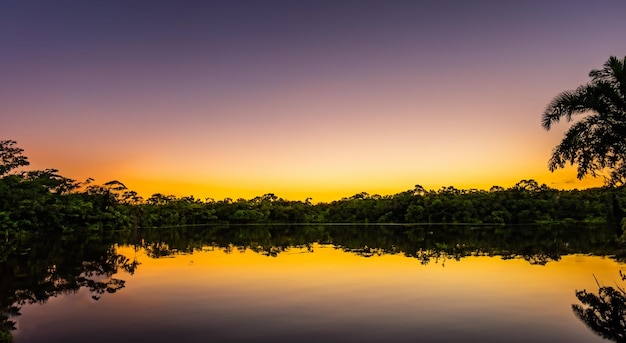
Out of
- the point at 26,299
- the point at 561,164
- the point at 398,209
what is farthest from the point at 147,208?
the point at 561,164

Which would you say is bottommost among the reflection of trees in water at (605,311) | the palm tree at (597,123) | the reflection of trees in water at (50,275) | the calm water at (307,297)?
the reflection of trees in water at (605,311)

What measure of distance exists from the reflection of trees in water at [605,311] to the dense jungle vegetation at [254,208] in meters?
5.91

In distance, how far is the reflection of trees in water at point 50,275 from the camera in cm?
1695

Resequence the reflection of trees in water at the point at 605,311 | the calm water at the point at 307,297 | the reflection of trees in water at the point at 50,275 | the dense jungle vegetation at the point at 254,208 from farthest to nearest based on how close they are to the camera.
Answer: the dense jungle vegetation at the point at 254,208 → the reflection of trees in water at the point at 50,275 → the calm water at the point at 307,297 → the reflection of trees in water at the point at 605,311

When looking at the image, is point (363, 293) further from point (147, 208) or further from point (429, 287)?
point (147, 208)

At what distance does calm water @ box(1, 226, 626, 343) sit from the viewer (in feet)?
40.8

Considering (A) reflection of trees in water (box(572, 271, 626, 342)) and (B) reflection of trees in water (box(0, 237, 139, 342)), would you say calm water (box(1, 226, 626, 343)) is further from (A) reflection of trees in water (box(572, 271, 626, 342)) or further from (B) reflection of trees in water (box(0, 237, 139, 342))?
(A) reflection of trees in water (box(572, 271, 626, 342))

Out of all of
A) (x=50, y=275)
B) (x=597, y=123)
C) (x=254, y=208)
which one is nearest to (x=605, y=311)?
(x=597, y=123)

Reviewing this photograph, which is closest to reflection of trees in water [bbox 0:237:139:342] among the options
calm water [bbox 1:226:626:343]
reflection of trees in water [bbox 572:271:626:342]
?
calm water [bbox 1:226:626:343]

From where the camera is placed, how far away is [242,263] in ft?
92.6

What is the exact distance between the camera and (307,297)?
17312 mm

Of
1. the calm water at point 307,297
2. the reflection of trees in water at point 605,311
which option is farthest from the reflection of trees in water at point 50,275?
the reflection of trees in water at point 605,311

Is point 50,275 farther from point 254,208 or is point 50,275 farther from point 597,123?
point 254,208

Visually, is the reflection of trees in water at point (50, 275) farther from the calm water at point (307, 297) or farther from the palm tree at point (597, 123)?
the palm tree at point (597, 123)
